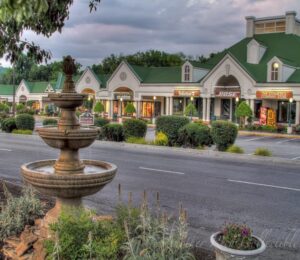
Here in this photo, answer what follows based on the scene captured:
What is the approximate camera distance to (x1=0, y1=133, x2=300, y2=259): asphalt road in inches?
322

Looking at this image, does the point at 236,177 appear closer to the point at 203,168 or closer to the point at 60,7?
the point at 203,168

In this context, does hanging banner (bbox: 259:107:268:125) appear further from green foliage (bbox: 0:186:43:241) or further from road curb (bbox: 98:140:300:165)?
green foliage (bbox: 0:186:43:241)

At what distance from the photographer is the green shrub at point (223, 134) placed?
2073 cm

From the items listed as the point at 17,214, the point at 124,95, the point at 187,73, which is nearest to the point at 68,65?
the point at 17,214

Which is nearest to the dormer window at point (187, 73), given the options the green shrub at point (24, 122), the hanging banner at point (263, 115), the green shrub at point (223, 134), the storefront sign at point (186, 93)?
the storefront sign at point (186, 93)

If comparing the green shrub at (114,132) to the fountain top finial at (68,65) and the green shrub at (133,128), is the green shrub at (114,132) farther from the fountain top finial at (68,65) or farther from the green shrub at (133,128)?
the fountain top finial at (68,65)

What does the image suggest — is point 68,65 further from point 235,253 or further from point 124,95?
point 124,95

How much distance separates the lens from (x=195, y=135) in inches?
856

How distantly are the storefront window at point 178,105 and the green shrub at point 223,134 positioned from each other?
92.9ft

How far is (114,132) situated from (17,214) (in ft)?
61.9

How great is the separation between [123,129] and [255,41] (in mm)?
26255

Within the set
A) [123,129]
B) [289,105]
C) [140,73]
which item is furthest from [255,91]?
[123,129]

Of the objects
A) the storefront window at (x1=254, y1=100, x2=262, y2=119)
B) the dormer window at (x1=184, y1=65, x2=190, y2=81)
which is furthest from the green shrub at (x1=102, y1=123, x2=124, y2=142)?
the dormer window at (x1=184, y1=65, x2=190, y2=81)

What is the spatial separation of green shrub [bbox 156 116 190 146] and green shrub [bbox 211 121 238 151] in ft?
7.45
